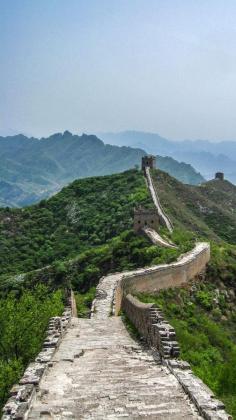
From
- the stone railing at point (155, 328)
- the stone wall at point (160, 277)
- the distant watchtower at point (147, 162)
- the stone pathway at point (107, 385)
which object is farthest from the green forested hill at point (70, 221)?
the stone pathway at point (107, 385)

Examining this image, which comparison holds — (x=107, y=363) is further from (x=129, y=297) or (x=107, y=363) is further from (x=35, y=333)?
(x=129, y=297)

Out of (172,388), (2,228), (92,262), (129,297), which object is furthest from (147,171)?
(172,388)

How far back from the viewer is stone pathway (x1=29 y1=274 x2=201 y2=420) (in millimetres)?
10766

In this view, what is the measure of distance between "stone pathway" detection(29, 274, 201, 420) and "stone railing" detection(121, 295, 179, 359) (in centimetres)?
41

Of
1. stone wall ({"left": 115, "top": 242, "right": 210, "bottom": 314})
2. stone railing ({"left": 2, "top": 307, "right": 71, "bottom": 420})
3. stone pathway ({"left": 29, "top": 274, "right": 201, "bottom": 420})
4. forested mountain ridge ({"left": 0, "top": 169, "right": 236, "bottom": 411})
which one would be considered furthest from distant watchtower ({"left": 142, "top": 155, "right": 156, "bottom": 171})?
stone railing ({"left": 2, "top": 307, "right": 71, "bottom": 420})

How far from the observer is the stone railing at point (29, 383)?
10555mm

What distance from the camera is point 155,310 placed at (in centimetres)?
2017

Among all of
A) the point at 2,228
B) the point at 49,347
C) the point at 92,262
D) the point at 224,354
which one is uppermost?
the point at 2,228

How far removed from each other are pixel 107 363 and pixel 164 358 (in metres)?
1.69

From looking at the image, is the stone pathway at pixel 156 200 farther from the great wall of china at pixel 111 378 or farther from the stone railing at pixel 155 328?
the great wall of china at pixel 111 378

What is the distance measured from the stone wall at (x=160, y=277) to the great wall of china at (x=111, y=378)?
732 centimetres

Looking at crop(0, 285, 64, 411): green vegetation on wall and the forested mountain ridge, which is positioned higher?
the forested mountain ridge

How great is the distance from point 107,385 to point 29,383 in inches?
67.9

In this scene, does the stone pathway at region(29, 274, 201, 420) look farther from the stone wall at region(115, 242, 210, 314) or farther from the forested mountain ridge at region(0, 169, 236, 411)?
the stone wall at region(115, 242, 210, 314)
